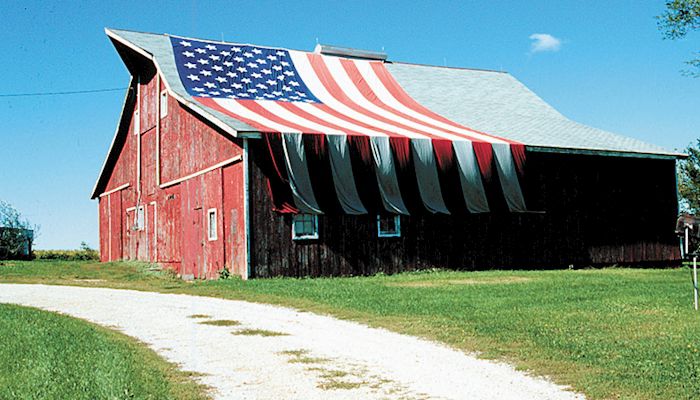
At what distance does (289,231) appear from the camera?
2130 centimetres

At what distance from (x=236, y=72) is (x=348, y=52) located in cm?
649

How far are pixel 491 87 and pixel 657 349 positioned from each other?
26.0 m

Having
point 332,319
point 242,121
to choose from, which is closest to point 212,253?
point 242,121

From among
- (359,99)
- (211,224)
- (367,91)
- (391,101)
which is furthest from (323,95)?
(211,224)

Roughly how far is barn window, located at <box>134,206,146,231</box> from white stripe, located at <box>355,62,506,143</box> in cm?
1024

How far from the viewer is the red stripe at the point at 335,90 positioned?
2512 cm

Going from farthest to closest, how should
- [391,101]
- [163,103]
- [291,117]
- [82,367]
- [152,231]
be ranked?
[152,231] → [391,101] → [163,103] → [291,117] → [82,367]

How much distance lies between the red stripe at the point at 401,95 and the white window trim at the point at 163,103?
8.42 metres

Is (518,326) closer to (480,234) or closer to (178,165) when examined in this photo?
(480,234)

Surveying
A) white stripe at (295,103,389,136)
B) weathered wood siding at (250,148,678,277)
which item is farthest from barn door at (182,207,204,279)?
white stripe at (295,103,389,136)

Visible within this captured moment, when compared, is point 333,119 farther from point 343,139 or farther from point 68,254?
point 68,254

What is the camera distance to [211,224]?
23.4 meters

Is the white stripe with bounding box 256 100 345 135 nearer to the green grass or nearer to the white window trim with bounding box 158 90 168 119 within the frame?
the white window trim with bounding box 158 90 168 119

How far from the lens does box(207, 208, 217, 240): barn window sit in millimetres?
23156
